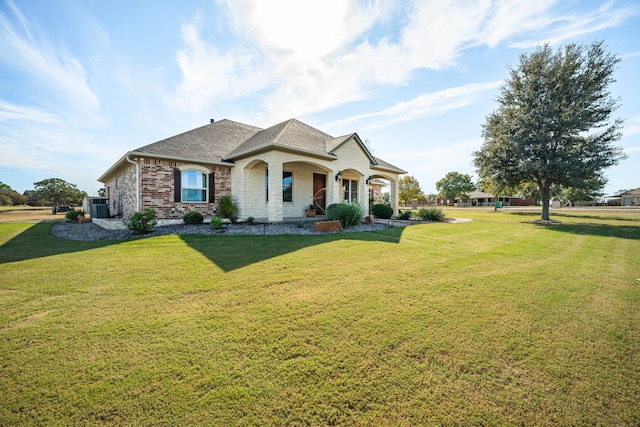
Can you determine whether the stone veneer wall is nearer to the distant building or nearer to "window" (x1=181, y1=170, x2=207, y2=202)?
"window" (x1=181, y1=170, x2=207, y2=202)

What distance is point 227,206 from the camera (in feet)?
38.8

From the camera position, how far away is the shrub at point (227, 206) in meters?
11.8

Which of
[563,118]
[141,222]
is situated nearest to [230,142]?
[141,222]

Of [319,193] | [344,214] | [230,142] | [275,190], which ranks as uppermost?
[230,142]

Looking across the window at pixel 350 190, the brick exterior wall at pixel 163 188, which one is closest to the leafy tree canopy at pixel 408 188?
A: the window at pixel 350 190

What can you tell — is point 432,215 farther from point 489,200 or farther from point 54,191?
point 54,191

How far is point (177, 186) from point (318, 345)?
11172mm

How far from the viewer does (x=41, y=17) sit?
780 cm

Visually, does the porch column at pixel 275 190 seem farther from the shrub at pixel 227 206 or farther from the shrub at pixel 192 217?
the shrub at pixel 192 217

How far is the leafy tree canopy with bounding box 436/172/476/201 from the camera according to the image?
186 feet

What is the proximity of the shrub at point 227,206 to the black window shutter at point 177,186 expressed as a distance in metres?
1.79

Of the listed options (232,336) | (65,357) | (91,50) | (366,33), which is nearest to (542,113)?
(366,33)

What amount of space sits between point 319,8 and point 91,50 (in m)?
9.14

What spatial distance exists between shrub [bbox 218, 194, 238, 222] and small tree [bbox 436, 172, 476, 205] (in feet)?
193
